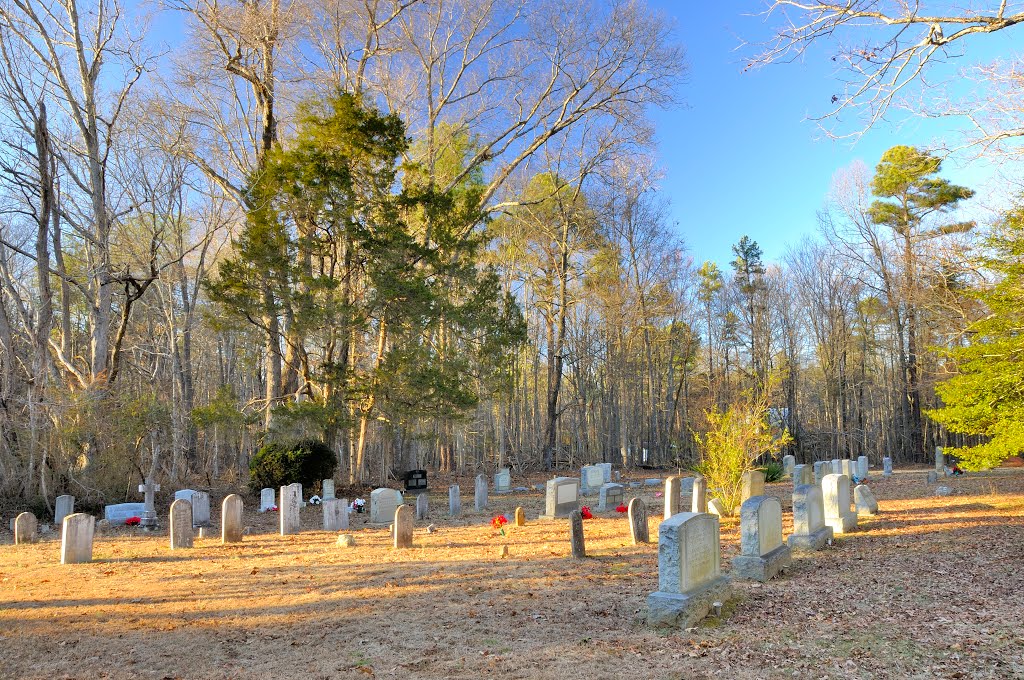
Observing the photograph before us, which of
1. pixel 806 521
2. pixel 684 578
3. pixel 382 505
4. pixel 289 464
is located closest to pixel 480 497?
pixel 382 505

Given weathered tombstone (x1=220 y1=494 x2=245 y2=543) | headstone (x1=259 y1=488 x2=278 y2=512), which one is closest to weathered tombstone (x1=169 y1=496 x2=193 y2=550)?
weathered tombstone (x1=220 y1=494 x2=245 y2=543)

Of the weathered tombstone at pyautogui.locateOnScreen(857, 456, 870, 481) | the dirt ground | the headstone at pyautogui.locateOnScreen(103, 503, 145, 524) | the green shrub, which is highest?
the green shrub

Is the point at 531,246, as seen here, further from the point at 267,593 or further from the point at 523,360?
the point at 267,593

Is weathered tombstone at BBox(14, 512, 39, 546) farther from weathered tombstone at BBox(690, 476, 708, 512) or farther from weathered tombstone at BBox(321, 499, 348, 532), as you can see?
weathered tombstone at BBox(690, 476, 708, 512)

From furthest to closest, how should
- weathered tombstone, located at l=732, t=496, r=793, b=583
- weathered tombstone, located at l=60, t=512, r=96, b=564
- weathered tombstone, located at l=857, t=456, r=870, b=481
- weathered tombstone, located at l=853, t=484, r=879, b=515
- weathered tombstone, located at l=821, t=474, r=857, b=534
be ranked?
1. weathered tombstone, located at l=857, t=456, r=870, b=481
2. weathered tombstone, located at l=853, t=484, r=879, b=515
3. weathered tombstone, located at l=821, t=474, r=857, b=534
4. weathered tombstone, located at l=60, t=512, r=96, b=564
5. weathered tombstone, located at l=732, t=496, r=793, b=583

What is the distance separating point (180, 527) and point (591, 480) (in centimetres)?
1147

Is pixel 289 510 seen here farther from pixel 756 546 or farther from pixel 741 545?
pixel 756 546

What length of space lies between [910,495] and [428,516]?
34.4 ft

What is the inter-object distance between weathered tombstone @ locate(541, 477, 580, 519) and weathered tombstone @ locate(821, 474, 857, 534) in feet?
15.8

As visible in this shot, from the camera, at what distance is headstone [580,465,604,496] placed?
18.0 meters

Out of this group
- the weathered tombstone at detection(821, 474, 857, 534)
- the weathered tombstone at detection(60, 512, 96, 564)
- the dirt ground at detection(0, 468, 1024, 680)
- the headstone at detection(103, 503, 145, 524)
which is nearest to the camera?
the dirt ground at detection(0, 468, 1024, 680)

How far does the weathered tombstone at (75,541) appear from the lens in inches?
336

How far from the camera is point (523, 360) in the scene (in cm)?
3086

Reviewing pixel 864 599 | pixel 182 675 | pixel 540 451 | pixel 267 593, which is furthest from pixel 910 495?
pixel 540 451
